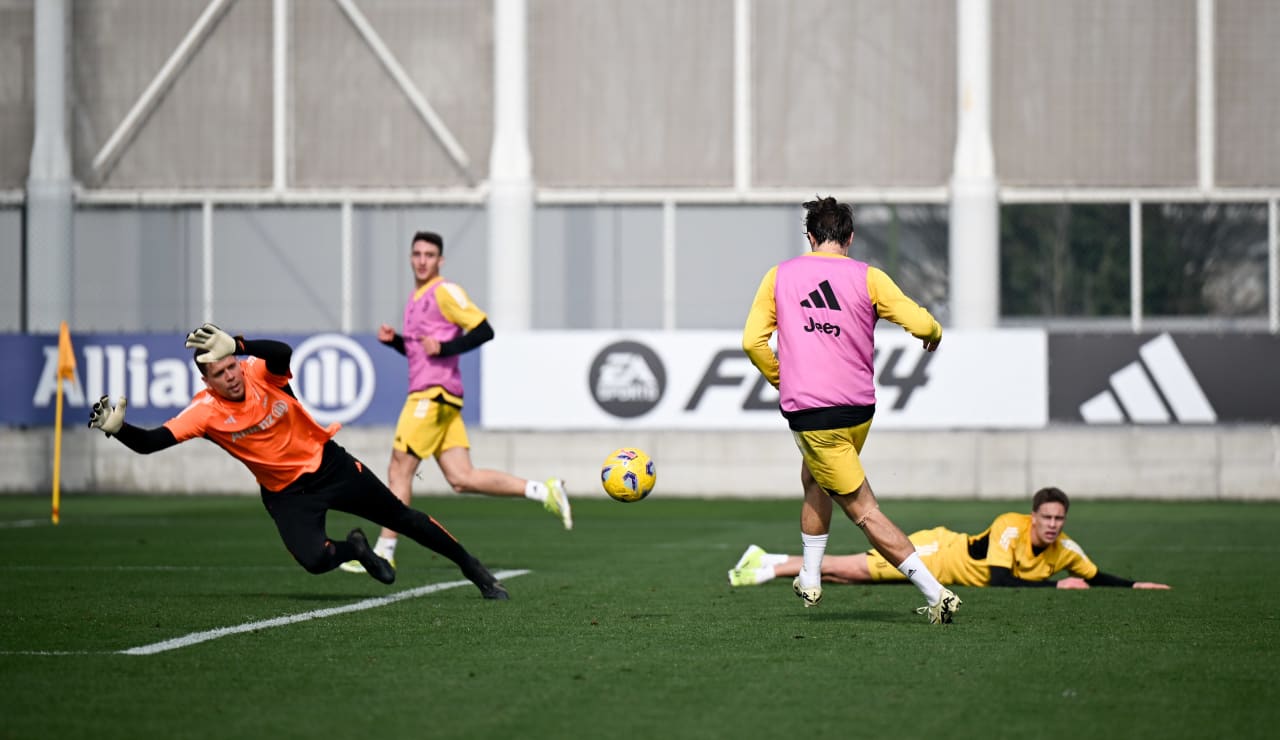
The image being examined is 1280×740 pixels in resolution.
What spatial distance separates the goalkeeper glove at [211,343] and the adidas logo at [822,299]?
2.80 metres

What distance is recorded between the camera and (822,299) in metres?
8.42

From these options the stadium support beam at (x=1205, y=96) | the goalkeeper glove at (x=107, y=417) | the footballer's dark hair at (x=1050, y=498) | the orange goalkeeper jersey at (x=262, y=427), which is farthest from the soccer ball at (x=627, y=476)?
the stadium support beam at (x=1205, y=96)

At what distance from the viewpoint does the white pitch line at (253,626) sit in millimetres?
7664

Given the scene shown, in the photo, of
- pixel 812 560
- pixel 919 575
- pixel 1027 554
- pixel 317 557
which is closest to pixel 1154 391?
pixel 1027 554

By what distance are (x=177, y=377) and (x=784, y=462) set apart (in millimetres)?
8167

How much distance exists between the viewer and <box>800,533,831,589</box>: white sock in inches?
349

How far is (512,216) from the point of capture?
25766 millimetres

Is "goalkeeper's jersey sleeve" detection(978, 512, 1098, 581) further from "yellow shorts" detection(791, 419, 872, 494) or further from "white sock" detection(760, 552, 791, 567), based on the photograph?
"yellow shorts" detection(791, 419, 872, 494)

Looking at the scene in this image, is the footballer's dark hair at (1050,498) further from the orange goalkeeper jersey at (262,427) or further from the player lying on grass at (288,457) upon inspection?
the orange goalkeeper jersey at (262,427)

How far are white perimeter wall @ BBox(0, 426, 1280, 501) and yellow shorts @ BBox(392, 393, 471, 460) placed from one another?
36.3 feet

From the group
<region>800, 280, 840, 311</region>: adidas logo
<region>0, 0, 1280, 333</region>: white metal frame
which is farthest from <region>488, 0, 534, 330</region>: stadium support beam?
<region>800, 280, 840, 311</region>: adidas logo

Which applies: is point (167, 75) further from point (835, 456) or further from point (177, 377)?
point (835, 456)

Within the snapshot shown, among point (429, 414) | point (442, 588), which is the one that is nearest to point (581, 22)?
point (429, 414)

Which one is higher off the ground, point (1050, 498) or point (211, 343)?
point (211, 343)
